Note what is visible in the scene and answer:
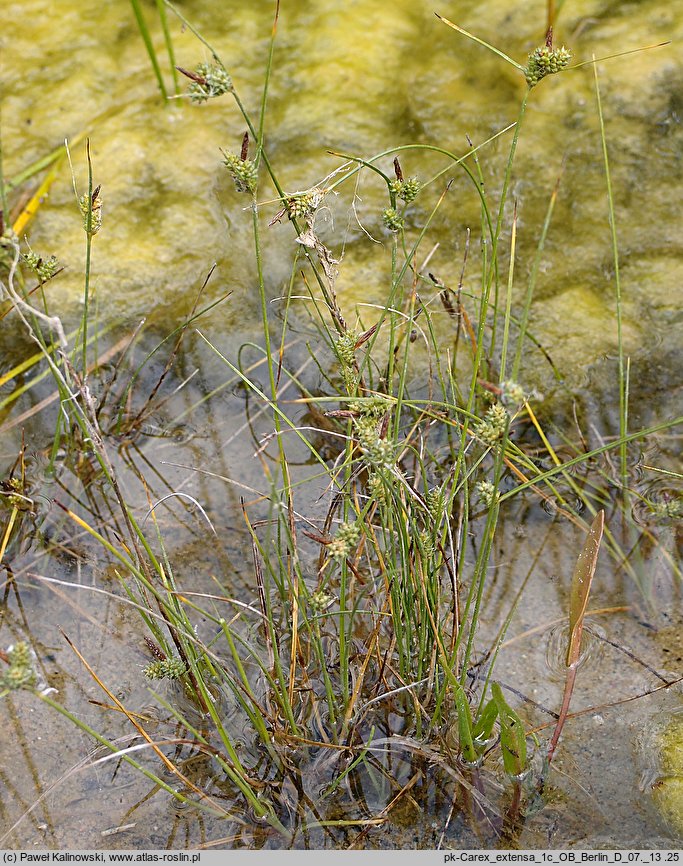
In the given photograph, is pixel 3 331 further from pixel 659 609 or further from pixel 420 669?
pixel 659 609

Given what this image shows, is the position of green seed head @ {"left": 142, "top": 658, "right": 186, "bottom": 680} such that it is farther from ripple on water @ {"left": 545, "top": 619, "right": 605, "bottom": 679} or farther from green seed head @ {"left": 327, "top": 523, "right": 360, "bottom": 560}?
ripple on water @ {"left": 545, "top": 619, "right": 605, "bottom": 679}

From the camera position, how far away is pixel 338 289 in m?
1.62

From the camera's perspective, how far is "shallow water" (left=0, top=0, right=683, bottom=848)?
111 cm

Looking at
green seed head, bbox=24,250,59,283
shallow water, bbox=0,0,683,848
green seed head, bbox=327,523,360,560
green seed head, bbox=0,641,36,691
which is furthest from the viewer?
shallow water, bbox=0,0,683,848

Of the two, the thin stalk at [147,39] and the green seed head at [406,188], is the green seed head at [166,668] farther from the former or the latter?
the thin stalk at [147,39]

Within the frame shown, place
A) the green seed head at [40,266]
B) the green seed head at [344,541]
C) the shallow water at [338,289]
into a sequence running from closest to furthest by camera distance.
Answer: the green seed head at [344,541], the green seed head at [40,266], the shallow water at [338,289]

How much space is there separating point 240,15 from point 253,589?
1.40 metres

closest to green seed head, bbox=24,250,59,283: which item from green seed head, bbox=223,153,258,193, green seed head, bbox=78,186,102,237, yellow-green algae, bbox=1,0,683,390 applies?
green seed head, bbox=78,186,102,237

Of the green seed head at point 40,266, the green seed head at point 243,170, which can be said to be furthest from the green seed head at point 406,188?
the green seed head at point 40,266

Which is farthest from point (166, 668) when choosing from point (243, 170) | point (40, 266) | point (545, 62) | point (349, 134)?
point (349, 134)

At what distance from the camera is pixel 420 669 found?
1067mm

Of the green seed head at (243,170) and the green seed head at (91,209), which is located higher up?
the green seed head at (243,170)

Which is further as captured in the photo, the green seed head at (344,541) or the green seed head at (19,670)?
the green seed head at (344,541)

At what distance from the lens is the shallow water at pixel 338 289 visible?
3.63 ft
